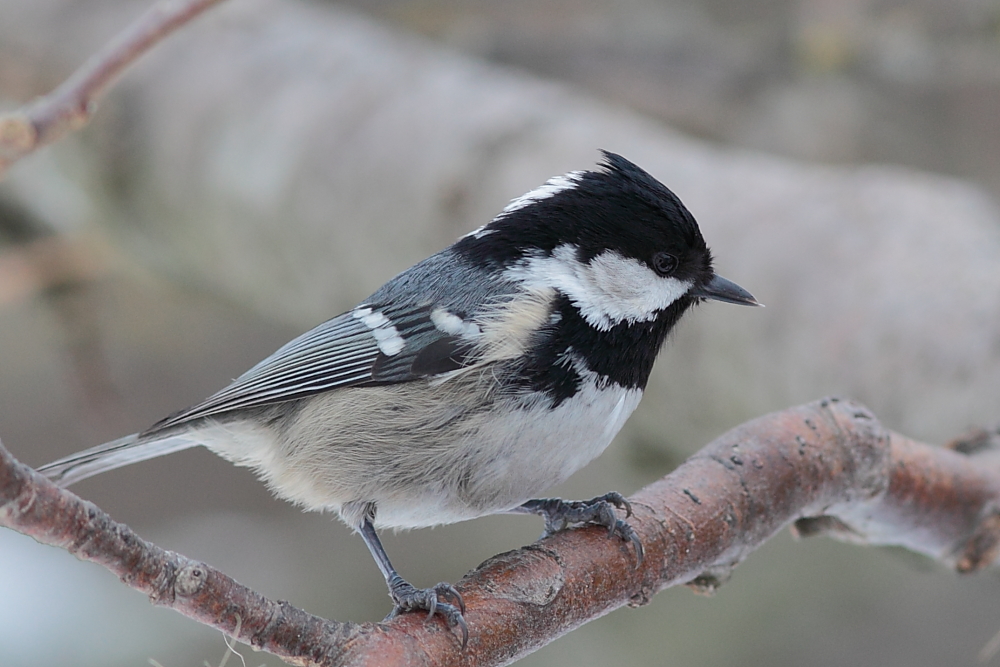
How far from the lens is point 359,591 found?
3.19 metres

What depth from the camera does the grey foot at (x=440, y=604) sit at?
0.93 metres

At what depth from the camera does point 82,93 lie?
3.23ft

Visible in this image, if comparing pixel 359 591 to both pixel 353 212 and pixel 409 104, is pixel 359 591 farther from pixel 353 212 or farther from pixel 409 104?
pixel 409 104

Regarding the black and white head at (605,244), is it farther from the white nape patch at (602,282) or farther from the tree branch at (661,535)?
the tree branch at (661,535)

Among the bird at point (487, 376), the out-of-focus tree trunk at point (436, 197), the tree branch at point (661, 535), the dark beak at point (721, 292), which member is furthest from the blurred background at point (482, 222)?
the bird at point (487, 376)

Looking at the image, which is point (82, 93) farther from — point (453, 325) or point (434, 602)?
point (434, 602)

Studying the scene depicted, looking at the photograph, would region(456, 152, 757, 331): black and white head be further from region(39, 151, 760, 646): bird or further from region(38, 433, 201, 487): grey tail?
region(38, 433, 201, 487): grey tail

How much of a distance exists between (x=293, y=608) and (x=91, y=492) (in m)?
2.71

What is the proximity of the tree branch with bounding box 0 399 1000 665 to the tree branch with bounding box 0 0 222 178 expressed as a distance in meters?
0.40

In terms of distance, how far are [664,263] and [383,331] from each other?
1.30ft

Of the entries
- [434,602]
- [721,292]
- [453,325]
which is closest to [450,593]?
[434,602]

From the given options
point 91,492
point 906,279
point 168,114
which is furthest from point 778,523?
point 91,492

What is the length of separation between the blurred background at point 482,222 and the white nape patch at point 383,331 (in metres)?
0.87

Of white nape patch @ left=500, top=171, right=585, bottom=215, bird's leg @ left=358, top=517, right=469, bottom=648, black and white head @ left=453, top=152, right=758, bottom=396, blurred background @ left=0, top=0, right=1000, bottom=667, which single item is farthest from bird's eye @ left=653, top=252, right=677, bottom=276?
blurred background @ left=0, top=0, right=1000, bottom=667
